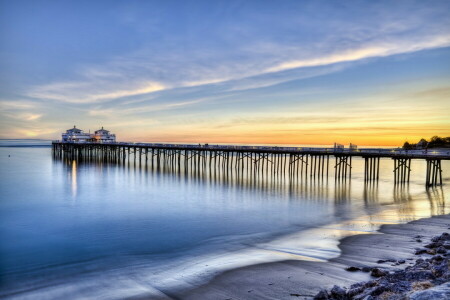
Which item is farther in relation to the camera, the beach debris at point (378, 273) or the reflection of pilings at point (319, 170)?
the reflection of pilings at point (319, 170)

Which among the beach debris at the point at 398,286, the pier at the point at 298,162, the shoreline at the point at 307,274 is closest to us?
the beach debris at the point at 398,286

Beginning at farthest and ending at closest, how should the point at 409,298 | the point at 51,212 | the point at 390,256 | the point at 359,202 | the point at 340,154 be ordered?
the point at 340,154 → the point at 359,202 → the point at 51,212 → the point at 390,256 → the point at 409,298

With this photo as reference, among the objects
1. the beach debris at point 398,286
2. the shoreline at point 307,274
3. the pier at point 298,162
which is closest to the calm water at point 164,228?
the shoreline at point 307,274

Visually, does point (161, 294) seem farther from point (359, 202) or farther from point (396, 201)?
point (396, 201)

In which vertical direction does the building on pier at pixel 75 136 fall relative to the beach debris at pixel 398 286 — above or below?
above

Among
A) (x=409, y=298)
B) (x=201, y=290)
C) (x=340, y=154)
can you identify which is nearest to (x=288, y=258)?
(x=201, y=290)

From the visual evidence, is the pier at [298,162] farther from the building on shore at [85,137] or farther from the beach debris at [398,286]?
the beach debris at [398,286]

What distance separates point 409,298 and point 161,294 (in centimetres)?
487

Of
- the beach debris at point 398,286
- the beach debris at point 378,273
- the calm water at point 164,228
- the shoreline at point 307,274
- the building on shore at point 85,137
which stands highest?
the building on shore at point 85,137

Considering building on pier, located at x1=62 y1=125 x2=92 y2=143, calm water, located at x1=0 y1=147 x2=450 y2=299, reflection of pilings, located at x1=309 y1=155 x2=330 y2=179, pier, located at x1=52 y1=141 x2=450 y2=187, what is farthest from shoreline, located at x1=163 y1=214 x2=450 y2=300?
building on pier, located at x1=62 y1=125 x2=92 y2=143

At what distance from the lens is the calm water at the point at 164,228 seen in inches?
343

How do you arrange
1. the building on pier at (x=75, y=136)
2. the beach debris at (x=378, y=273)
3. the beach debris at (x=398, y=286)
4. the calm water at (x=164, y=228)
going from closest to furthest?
the beach debris at (x=398, y=286)
the beach debris at (x=378, y=273)
the calm water at (x=164, y=228)
the building on pier at (x=75, y=136)

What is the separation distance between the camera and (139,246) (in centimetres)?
1173

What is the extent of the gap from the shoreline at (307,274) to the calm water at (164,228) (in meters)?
0.53
